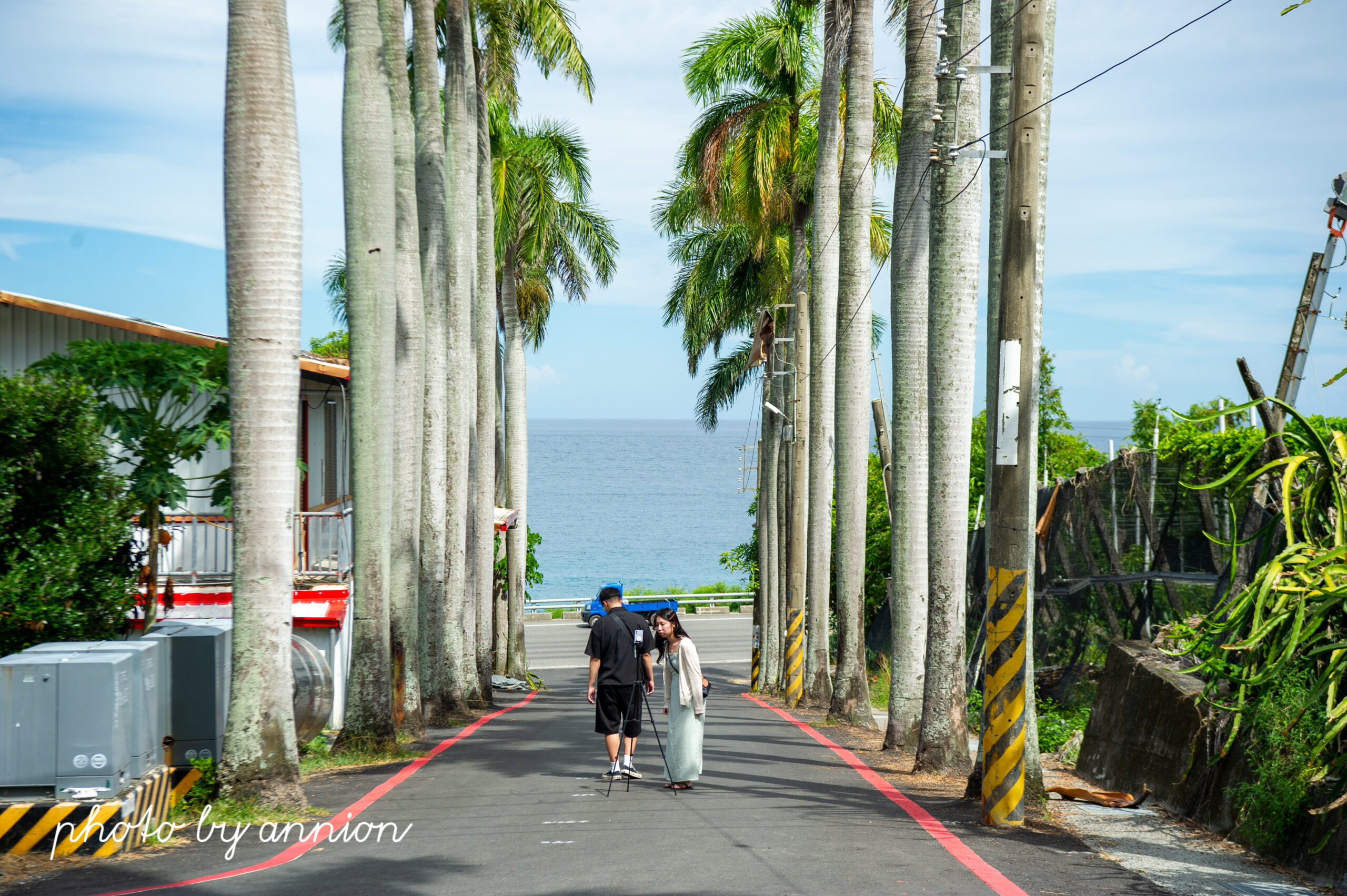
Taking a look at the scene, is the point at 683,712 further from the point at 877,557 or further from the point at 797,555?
the point at 877,557

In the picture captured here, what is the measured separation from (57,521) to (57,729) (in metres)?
3.68

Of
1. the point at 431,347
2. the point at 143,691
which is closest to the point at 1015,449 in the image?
the point at 143,691

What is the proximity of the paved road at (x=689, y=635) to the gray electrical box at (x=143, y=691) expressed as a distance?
28.8 meters

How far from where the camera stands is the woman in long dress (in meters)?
10.2

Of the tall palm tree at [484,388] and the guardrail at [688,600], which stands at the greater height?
the tall palm tree at [484,388]

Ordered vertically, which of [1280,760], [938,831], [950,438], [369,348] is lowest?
[938,831]

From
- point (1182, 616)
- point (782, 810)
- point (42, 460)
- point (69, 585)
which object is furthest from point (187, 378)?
point (1182, 616)

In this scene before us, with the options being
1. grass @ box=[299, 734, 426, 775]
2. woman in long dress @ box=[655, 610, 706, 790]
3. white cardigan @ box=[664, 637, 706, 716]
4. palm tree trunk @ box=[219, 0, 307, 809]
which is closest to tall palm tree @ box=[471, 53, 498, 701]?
grass @ box=[299, 734, 426, 775]

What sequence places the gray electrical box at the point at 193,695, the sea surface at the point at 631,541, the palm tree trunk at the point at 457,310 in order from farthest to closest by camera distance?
1. the sea surface at the point at 631,541
2. the palm tree trunk at the point at 457,310
3. the gray electrical box at the point at 193,695

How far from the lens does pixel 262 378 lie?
9125mm

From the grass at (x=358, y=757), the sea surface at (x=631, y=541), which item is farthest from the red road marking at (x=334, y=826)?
the sea surface at (x=631, y=541)

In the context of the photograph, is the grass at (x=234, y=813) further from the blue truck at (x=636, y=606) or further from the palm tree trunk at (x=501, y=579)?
the blue truck at (x=636, y=606)

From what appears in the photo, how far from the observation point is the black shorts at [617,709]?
10742 mm

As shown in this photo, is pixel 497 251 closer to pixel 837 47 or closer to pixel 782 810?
pixel 837 47
